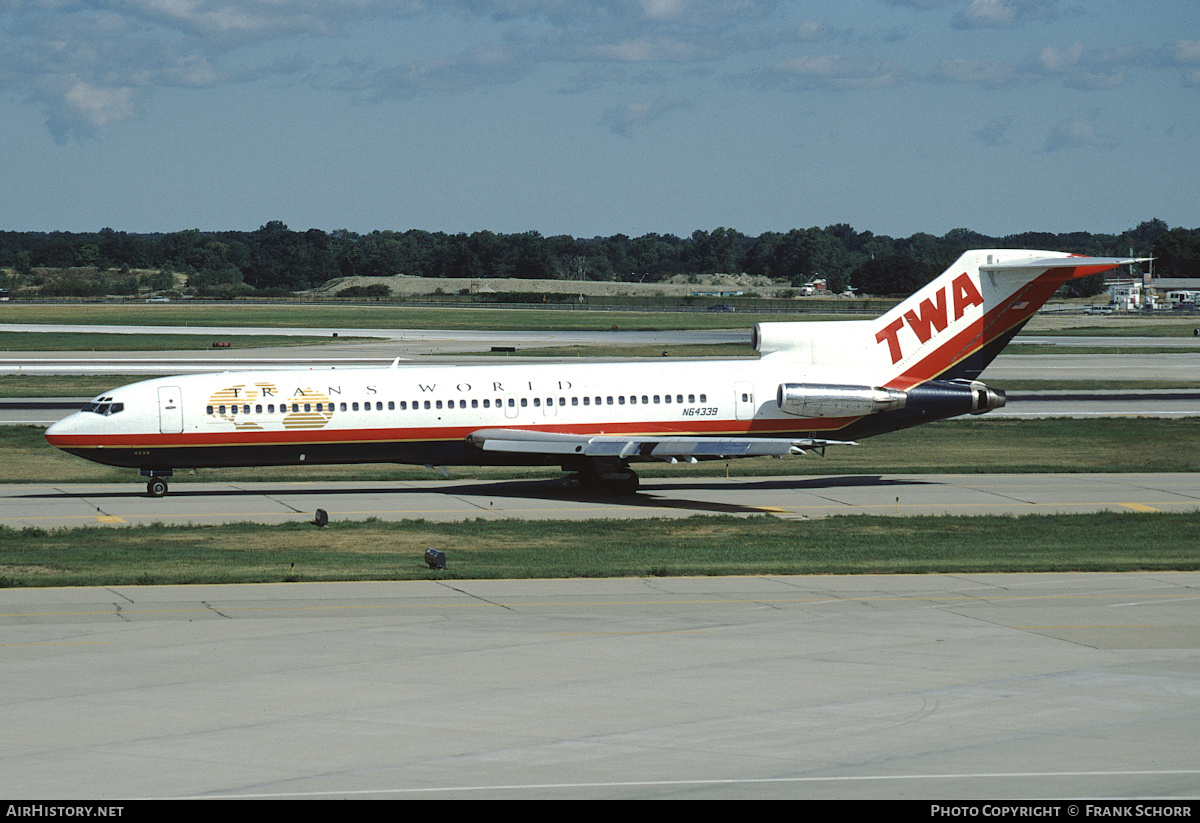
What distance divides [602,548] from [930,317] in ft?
Result: 47.1

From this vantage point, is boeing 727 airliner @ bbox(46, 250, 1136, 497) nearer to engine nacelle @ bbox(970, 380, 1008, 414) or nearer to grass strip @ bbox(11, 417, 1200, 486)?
engine nacelle @ bbox(970, 380, 1008, 414)

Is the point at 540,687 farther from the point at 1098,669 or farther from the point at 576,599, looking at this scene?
the point at 1098,669

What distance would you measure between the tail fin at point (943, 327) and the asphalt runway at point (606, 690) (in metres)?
13.9

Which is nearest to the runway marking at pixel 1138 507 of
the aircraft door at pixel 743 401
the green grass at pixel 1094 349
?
the aircraft door at pixel 743 401

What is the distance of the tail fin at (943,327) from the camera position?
3700 cm

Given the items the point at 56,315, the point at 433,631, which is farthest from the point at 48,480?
the point at 56,315

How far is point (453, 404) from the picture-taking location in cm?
3566

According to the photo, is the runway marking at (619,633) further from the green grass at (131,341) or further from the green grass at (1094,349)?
the green grass at (131,341)

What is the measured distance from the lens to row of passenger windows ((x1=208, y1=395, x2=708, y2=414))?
3497 centimetres

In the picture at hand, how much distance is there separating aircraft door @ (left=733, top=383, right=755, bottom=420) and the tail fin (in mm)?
2010

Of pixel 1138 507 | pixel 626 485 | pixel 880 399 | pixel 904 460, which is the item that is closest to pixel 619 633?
pixel 626 485

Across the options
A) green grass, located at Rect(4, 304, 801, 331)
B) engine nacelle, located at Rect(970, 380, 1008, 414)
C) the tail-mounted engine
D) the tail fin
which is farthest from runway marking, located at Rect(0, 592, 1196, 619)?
green grass, located at Rect(4, 304, 801, 331)

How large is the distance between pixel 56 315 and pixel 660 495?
128477mm
